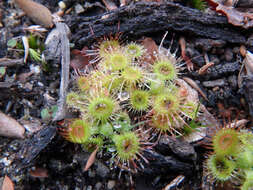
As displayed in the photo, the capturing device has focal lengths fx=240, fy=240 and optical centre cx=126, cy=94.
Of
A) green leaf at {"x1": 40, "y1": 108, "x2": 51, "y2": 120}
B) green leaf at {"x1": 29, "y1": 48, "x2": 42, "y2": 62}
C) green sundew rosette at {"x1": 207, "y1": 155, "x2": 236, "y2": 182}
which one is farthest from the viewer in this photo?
green leaf at {"x1": 29, "y1": 48, "x2": 42, "y2": 62}

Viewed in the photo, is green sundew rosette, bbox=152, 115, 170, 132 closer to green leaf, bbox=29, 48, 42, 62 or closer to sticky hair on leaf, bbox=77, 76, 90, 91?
sticky hair on leaf, bbox=77, 76, 90, 91

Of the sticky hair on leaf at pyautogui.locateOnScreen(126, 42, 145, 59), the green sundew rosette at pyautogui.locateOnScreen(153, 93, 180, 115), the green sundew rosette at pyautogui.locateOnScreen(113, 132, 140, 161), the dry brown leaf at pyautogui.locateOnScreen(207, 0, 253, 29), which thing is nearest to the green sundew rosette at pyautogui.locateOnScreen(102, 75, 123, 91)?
the sticky hair on leaf at pyautogui.locateOnScreen(126, 42, 145, 59)

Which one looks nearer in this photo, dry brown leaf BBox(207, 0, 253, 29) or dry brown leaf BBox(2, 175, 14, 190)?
dry brown leaf BBox(2, 175, 14, 190)

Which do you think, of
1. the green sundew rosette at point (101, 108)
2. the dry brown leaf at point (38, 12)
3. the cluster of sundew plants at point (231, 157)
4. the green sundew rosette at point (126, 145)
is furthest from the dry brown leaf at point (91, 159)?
the dry brown leaf at point (38, 12)

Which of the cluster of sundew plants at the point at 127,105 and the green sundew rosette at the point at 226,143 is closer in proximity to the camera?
the green sundew rosette at the point at 226,143

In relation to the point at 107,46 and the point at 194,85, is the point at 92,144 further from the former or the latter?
the point at 194,85

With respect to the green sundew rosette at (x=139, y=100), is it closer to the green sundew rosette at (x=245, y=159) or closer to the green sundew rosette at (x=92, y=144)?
the green sundew rosette at (x=92, y=144)

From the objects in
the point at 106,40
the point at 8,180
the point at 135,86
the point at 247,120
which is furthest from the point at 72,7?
the point at 247,120
